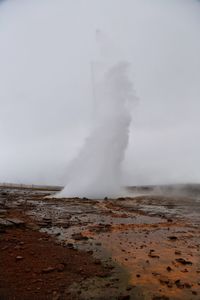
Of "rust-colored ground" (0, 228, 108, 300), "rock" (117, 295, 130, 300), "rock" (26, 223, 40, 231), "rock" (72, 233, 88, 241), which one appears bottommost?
"rock" (117, 295, 130, 300)

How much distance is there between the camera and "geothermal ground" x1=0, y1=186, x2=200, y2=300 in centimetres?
868

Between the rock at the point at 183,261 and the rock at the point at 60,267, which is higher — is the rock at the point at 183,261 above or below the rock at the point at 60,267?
above

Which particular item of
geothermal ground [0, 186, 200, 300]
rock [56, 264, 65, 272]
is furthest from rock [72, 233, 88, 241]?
rock [56, 264, 65, 272]

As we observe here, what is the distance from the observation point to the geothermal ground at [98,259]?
28.5 ft

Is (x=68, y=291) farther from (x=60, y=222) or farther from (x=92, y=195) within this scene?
(x=92, y=195)

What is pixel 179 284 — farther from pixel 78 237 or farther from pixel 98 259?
pixel 78 237

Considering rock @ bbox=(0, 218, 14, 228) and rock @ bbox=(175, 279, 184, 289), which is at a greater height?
rock @ bbox=(0, 218, 14, 228)

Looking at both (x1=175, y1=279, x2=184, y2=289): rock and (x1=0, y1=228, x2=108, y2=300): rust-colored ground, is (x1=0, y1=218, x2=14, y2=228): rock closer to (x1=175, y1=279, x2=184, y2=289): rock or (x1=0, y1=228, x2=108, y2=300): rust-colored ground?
(x1=0, y1=228, x2=108, y2=300): rust-colored ground

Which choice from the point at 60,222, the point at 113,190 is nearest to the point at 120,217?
the point at 60,222

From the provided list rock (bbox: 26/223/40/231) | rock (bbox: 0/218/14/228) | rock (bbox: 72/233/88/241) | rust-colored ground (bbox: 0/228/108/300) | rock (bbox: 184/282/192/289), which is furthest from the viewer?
rock (bbox: 26/223/40/231)

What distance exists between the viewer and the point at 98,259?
11.4m

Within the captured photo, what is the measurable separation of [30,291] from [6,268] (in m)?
1.83

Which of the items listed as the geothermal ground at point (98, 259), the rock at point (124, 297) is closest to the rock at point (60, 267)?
the geothermal ground at point (98, 259)

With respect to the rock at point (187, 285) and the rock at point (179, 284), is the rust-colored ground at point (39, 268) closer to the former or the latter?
the rock at point (179, 284)
